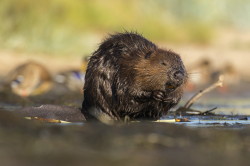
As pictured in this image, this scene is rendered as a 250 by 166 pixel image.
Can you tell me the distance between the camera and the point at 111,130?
18.2 ft

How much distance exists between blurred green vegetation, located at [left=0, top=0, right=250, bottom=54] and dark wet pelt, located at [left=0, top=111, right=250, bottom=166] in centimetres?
883

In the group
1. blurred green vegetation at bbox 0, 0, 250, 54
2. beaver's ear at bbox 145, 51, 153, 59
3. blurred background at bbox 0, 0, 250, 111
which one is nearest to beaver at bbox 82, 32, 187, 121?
beaver's ear at bbox 145, 51, 153, 59

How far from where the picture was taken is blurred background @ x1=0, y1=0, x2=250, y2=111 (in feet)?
64.4

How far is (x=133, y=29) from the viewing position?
22.1m

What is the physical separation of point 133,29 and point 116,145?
56.8ft

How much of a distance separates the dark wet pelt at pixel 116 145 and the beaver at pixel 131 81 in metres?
1.48

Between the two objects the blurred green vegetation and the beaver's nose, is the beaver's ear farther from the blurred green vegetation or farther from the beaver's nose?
the blurred green vegetation

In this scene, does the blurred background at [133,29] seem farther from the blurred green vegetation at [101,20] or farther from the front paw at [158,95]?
the front paw at [158,95]

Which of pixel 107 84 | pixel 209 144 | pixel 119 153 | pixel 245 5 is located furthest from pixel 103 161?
pixel 245 5

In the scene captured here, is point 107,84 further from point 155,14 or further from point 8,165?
point 155,14

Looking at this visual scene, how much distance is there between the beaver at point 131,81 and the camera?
743 cm

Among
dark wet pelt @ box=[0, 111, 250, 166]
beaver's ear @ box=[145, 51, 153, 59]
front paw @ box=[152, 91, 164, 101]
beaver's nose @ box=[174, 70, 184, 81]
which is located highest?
beaver's ear @ box=[145, 51, 153, 59]

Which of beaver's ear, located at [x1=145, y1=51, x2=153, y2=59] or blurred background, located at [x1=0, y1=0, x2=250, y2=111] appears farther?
blurred background, located at [x1=0, y1=0, x2=250, y2=111]

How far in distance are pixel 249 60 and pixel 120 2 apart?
5222mm
